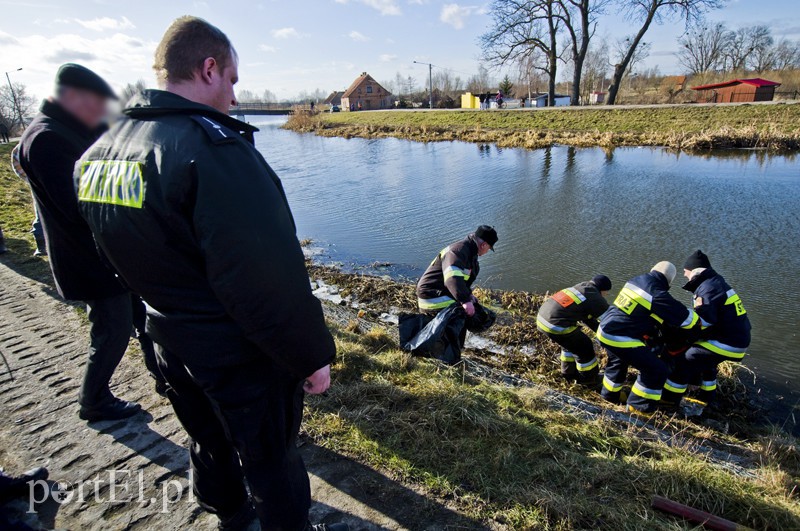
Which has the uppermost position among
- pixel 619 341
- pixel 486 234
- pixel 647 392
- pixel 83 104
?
pixel 83 104

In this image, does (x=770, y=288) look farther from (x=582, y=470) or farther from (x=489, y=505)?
(x=489, y=505)

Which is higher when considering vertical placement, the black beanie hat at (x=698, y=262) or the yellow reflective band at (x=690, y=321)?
the black beanie hat at (x=698, y=262)

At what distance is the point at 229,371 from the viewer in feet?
5.08

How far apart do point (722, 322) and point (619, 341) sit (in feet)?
3.54

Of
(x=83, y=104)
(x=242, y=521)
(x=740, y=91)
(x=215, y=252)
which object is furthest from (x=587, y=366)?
(x=740, y=91)

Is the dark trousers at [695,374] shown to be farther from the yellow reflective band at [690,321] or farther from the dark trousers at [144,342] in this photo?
the dark trousers at [144,342]

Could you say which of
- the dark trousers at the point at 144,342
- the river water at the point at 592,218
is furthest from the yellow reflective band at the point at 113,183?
the river water at the point at 592,218

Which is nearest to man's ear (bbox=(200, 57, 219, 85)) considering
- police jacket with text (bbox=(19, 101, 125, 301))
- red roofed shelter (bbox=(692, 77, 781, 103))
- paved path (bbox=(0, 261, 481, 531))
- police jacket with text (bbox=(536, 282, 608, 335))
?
police jacket with text (bbox=(19, 101, 125, 301))

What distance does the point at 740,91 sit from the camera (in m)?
31.8

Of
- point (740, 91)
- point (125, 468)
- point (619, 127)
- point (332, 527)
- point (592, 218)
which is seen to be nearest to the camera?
point (332, 527)

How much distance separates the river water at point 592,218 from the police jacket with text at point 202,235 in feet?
19.1

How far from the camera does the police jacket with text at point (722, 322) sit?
459 cm

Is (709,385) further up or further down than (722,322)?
further down

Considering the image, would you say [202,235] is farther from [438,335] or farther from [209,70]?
[438,335]
